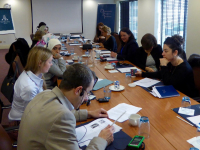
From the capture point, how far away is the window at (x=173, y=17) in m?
5.30

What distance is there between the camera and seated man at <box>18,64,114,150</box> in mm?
1028

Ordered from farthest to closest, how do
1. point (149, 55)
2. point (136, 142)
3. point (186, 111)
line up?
point (149, 55) < point (186, 111) < point (136, 142)

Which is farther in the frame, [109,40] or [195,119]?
[109,40]

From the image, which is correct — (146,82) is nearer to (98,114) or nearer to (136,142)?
(98,114)

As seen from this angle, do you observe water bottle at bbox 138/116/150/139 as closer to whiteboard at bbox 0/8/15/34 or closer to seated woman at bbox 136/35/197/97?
seated woman at bbox 136/35/197/97

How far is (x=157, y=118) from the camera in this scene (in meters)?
1.68

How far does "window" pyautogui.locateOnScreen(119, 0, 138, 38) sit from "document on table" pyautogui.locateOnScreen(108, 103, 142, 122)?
21.2 feet

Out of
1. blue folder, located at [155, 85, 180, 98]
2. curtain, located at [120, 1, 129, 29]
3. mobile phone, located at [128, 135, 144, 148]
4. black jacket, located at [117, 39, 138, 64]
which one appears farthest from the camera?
curtain, located at [120, 1, 129, 29]

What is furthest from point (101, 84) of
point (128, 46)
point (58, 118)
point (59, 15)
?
point (59, 15)

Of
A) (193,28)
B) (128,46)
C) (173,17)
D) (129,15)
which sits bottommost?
(128,46)

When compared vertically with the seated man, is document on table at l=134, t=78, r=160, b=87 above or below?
below

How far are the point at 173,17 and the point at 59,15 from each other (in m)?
5.41

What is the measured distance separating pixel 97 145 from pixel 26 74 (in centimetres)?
110

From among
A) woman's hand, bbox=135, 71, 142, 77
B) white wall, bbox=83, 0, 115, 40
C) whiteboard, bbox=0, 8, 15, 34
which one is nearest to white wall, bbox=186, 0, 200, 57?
woman's hand, bbox=135, 71, 142, 77
